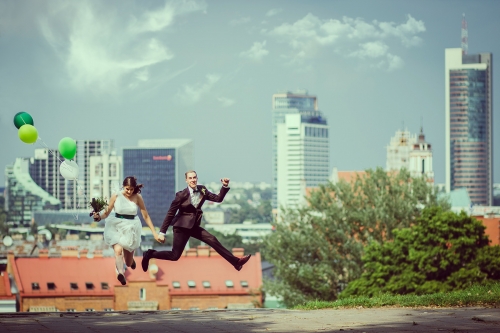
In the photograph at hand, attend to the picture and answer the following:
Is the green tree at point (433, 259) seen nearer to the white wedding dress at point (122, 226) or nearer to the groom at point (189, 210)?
the groom at point (189, 210)

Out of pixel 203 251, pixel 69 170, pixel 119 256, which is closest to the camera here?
pixel 119 256

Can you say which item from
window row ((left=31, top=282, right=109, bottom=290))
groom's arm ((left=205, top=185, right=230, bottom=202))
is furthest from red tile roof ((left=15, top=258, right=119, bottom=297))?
groom's arm ((left=205, top=185, right=230, bottom=202))

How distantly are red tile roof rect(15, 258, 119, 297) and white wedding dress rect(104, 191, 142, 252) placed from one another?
212 ft

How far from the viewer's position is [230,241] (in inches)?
7013

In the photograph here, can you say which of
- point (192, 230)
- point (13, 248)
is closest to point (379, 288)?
A: point (192, 230)

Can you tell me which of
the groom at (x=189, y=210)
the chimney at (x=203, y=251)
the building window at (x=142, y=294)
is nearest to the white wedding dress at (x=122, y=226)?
the groom at (x=189, y=210)

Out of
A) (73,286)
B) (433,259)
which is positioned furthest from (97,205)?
(73,286)

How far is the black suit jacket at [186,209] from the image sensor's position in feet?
53.0

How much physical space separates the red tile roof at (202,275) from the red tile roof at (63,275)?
86.0 inches

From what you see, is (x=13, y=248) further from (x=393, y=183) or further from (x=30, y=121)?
(x=30, y=121)

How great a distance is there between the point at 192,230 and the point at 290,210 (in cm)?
4293

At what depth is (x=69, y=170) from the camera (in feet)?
→ 59.8

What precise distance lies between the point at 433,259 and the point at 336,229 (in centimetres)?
1519

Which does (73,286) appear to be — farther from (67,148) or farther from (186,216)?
(186,216)
